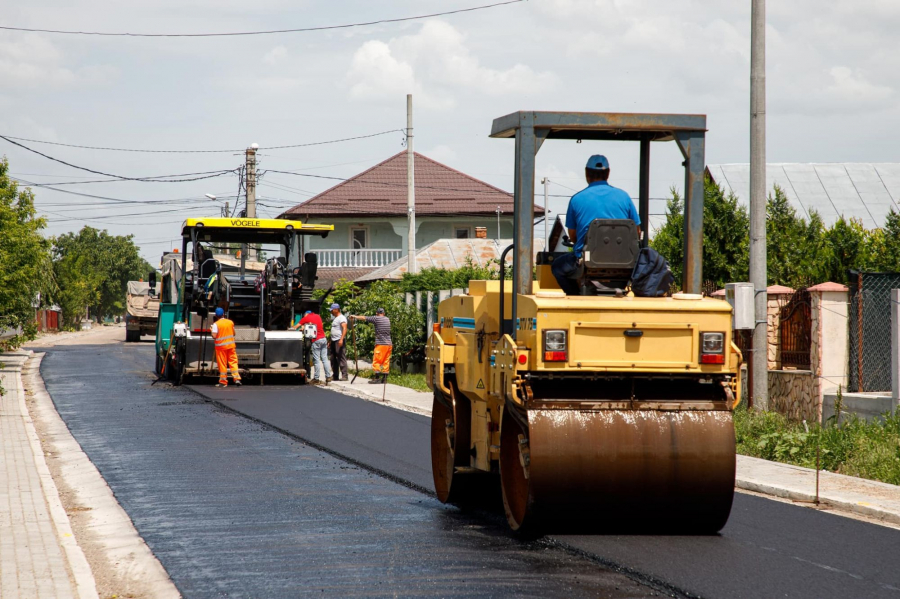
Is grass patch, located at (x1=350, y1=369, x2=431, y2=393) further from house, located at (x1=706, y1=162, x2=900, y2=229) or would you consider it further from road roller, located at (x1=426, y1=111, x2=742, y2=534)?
house, located at (x1=706, y1=162, x2=900, y2=229)

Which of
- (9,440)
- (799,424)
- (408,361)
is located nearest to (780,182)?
(408,361)

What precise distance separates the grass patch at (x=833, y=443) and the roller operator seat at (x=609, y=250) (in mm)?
4333

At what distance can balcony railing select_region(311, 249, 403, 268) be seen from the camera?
165ft

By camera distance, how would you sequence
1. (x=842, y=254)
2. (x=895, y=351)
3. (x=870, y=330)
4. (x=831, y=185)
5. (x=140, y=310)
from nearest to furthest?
1. (x=895, y=351)
2. (x=870, y=330)
3. (x=842, y=254)
4. (x=831, y=185)
5. (x=140, y=310)

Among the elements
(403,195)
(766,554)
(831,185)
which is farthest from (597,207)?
(403,195)

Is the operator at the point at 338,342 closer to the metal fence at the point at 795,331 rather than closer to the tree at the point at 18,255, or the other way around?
the tree at the point at 18,255

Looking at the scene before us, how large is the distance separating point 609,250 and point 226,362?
1586 centimetres

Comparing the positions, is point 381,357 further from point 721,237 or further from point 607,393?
point 607,393

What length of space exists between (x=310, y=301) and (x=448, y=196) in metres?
30.8

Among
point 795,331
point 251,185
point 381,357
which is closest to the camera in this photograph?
point 795,331

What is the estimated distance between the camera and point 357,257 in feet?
167

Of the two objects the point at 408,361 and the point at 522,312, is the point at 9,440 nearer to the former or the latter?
the point at 522,312

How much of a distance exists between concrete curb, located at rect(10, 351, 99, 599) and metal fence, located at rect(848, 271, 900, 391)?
9238 mm

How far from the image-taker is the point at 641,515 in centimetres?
698
